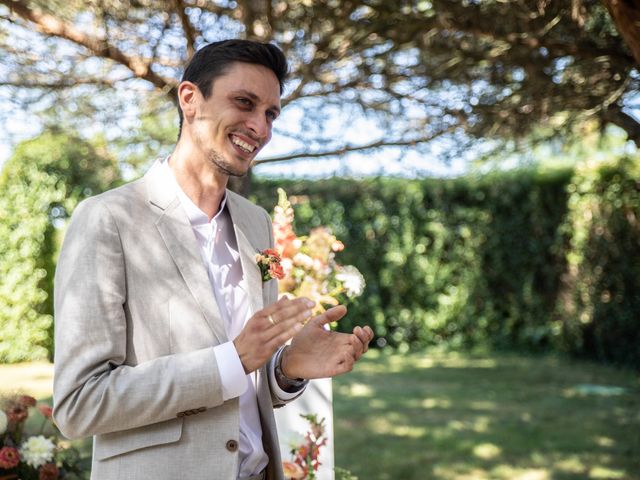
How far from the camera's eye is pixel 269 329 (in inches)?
55.0

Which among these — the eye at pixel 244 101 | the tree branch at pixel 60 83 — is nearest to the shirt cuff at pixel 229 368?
the eye at pixel 244 101

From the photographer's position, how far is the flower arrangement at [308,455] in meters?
2.96

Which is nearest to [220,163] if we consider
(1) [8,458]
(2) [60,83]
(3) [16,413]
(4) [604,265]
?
(1) [8,458]

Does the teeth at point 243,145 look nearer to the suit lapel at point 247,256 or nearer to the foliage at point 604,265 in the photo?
the suit lapel at point 247,256

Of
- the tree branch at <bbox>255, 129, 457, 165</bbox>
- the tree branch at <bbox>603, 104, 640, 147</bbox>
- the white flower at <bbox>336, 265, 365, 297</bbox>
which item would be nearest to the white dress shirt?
Answer: the white flower at <bbox>336, 265, 365, 297</bbox>

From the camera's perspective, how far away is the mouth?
5.74 ft

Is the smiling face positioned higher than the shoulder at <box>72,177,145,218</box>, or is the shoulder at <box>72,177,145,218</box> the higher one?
the smiling face

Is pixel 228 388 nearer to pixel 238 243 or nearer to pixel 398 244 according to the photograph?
pixel 238 243

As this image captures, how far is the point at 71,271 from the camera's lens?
57.0 inches

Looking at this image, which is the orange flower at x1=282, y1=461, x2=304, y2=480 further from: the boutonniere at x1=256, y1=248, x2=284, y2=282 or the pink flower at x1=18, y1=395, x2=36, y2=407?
the boutonniere at x1=256, y1=248, x2=284, y2=282

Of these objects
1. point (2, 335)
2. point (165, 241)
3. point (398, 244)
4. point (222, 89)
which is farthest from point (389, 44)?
point (2, 335)

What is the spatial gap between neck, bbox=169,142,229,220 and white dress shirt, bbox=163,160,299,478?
2 cm

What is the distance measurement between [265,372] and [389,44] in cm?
306

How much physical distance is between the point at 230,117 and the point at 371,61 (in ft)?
9.55
